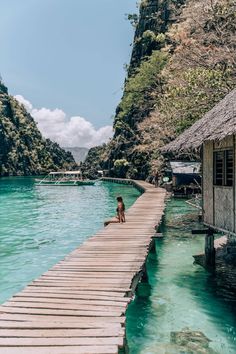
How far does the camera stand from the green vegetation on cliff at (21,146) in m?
138

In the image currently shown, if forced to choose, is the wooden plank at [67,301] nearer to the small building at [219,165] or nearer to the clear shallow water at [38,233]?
the small building at [219,165]

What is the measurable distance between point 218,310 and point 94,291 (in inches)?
176

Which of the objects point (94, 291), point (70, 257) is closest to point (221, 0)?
point (70, 257)

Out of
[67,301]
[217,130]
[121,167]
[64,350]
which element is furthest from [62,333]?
[121,167]

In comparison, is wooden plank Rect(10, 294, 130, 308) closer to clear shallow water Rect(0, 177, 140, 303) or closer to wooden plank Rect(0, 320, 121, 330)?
wooden plank Rect(0, 320, 121, 330)

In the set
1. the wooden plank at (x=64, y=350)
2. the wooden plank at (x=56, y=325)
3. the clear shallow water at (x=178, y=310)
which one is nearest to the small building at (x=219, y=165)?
the clear shallow water at (x=178, y=310)

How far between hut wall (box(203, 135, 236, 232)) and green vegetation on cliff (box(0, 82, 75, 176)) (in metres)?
126

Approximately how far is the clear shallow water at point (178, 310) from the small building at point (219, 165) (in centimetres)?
203

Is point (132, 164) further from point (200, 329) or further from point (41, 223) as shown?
point (200, 329)

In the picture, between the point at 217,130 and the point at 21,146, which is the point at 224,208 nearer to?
the point at 217,130

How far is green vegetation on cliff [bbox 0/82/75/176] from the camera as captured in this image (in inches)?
5433

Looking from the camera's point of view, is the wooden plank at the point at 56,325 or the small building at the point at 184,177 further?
the small building at the point at 184,177

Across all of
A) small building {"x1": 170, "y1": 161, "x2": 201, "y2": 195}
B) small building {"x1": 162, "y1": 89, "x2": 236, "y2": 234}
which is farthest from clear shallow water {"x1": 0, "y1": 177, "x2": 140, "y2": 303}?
small building {"x1": 162, "y1": 89, "x2": 236, "y2": 234}

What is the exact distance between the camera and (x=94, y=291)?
325 inches
